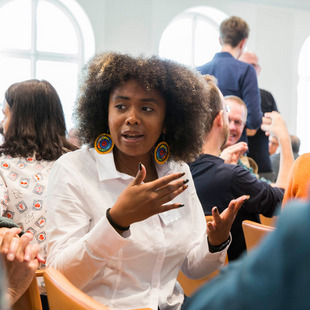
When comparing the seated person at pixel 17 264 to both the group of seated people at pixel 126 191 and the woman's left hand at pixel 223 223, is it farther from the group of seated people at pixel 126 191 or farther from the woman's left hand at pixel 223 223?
the woman's left hand at pixel 223 223

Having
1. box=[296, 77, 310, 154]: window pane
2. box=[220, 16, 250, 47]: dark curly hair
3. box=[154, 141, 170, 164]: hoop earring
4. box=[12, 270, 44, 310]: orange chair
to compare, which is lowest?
box=[296, 77, 310, 154]: window pane

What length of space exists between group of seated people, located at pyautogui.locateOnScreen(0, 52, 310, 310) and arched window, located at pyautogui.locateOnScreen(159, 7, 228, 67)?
697cm

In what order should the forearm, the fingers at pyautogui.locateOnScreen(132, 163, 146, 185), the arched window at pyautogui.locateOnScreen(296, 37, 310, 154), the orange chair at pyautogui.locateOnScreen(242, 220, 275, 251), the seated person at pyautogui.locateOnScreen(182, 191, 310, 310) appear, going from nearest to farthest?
the seated person at pyautogui.locateOnScreen(182, 191, 310, 310), the fingers at pyautogui.locateOnScreen(132, 163, 146, 185), the orange chair at pyautogui.locateOnScreen(242, 220, 275, 251), the forearm, the arched window at pyautogui.locateOnScreen(296, 37, 310, 154)

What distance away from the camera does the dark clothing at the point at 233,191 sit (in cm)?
214

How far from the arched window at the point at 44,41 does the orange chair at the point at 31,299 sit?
277 inches

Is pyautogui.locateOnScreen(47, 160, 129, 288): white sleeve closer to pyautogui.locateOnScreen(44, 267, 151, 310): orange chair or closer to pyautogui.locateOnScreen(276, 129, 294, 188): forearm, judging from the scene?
pyautogui.locateOnScreen(44, 267, 151, 310): orange chair

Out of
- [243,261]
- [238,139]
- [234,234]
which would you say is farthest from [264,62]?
[243,261]

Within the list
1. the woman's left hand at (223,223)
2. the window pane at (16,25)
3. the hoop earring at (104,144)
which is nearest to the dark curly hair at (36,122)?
the hoop earring at (104,144)

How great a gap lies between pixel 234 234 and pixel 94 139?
2.71 feet

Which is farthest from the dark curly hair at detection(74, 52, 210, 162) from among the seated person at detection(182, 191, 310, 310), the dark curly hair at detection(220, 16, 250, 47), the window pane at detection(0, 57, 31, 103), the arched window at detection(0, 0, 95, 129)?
the window pane at detection(0, 57, 31, 103)

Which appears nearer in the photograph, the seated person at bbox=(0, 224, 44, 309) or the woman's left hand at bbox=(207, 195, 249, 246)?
the seated person at bbox=(0, 224, 44, 309)

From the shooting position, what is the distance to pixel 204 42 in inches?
372

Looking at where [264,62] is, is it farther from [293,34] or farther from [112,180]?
[112,180]

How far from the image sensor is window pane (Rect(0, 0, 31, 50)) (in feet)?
26.8
